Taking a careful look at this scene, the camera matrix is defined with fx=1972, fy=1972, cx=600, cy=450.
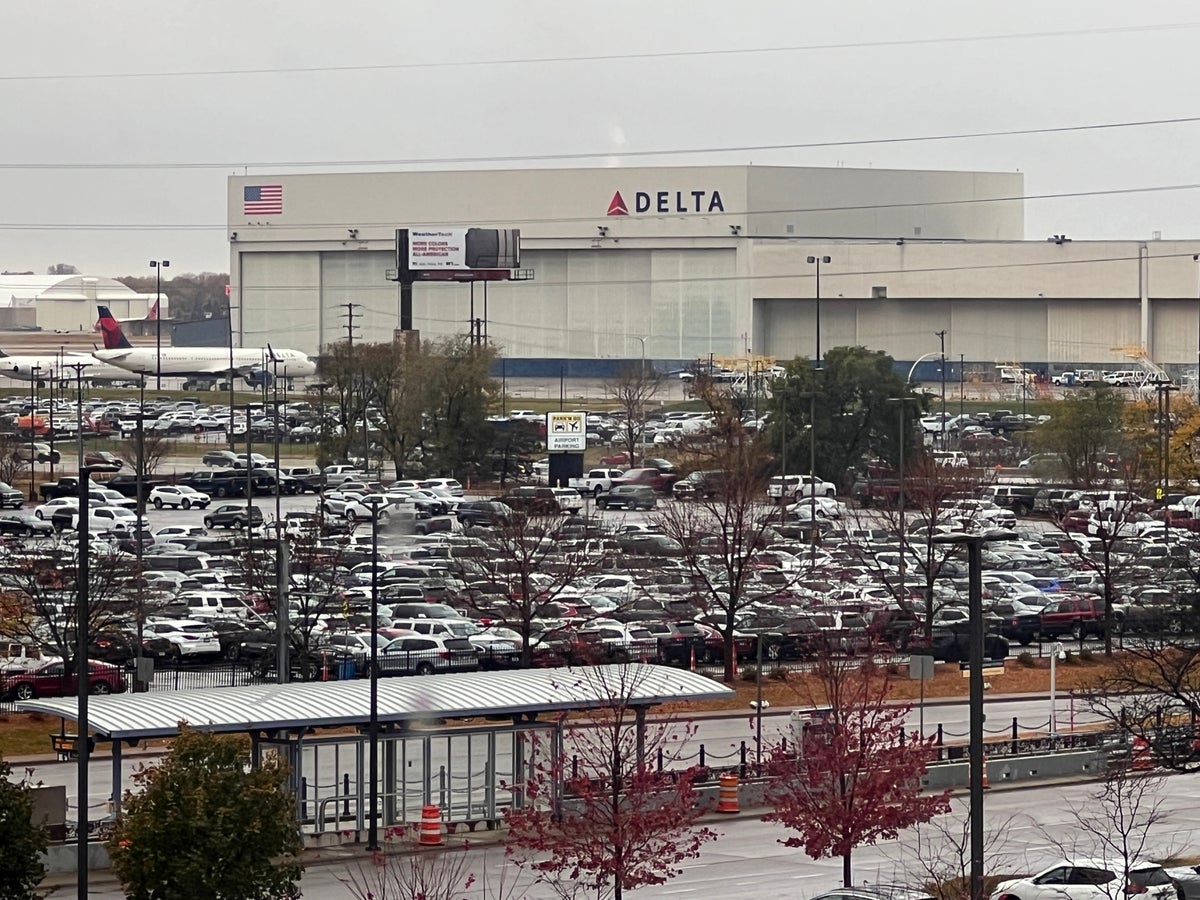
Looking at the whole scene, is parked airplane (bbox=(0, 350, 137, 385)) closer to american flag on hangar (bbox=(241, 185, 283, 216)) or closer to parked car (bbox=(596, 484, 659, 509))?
american flag on hangar (bbox=(241, 185, 283, 216))

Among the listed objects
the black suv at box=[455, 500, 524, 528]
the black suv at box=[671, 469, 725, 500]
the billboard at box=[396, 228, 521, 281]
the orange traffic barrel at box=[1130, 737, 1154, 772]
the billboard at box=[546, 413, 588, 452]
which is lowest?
the orange traffic barrel at box=[1130, 737, 1154, 772]

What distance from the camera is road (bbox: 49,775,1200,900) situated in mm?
21250

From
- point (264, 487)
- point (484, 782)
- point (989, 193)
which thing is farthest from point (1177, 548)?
point (989, 193)

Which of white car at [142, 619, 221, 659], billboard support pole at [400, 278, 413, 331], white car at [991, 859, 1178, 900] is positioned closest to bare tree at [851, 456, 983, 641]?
white car at [142, 619, 221, 659]

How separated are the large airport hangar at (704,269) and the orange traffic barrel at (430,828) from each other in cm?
7861

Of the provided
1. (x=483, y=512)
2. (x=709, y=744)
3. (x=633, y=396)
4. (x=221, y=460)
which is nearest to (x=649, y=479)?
Answer: (x=483, y=512)

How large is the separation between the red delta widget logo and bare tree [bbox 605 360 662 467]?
33.7ft

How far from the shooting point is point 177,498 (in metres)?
64.0

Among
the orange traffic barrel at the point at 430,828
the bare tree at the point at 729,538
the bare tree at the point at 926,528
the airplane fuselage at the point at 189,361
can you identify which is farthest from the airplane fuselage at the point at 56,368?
the orange traffic barrel at the point at 430,828

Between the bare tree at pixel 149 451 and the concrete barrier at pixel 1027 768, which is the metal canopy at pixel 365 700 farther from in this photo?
the bare tree at pixel 149 451

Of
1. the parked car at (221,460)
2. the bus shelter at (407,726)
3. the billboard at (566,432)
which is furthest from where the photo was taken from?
the billboard at (566,432)

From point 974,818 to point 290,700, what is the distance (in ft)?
32.3

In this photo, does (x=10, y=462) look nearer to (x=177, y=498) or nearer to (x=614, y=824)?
(x=177, y=498)

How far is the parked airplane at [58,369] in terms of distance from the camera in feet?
368
